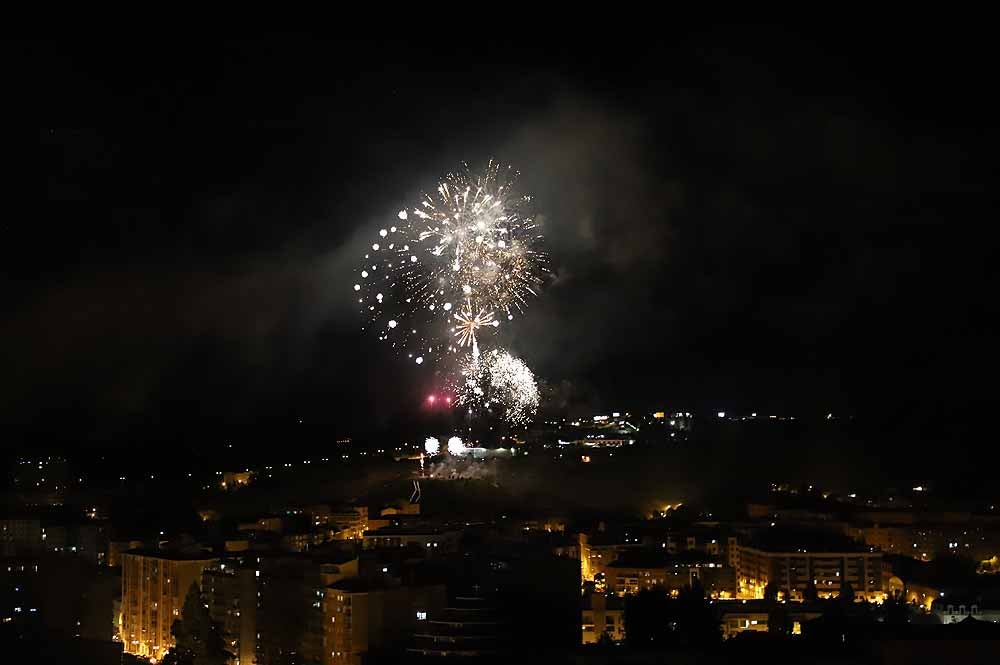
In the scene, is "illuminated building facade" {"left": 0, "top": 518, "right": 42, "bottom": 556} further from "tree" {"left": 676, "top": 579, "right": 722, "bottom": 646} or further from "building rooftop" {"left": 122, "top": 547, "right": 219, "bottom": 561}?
"tree" {"left": 676, "top": 579, "right": 722, "bottom": 646}

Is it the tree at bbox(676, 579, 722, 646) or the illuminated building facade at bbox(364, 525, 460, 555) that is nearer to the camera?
the tree at bbox(676, 579, 722, 646)

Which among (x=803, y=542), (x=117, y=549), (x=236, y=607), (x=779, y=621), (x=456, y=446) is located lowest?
(x=779, y=621)

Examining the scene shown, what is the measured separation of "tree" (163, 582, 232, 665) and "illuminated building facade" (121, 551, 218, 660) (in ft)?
2.78

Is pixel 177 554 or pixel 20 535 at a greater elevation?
pixel 20 535

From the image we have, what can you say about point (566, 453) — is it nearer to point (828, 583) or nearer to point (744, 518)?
point (744, 518)

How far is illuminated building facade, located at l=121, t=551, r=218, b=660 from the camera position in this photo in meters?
14.5

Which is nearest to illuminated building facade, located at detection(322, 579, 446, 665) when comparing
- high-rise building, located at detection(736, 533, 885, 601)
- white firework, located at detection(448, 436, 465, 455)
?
high-rise building, located at detection(736, 533, 885, 601)

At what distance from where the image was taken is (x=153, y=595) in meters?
14.7

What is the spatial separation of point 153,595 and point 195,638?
1.86 metres

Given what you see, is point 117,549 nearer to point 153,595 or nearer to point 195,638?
point 153,595

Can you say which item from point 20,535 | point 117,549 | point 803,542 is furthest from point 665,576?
point 20,535

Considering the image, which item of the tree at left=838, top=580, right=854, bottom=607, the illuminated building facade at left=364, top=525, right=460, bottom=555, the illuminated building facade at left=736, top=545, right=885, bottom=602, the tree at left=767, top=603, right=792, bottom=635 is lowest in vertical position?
the tree at left=767, top=603, right=792, bottom=635

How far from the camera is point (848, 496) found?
25.2m

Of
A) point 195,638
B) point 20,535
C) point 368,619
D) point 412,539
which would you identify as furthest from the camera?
point 20,535
